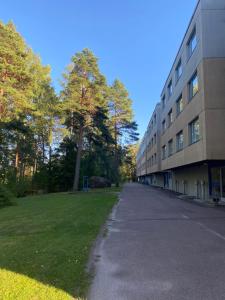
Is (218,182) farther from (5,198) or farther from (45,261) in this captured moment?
(45,261)

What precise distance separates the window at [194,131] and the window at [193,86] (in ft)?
6.69

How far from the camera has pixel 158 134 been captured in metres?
44.7

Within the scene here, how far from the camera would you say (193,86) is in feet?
74.0

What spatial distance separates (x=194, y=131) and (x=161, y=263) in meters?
17.6

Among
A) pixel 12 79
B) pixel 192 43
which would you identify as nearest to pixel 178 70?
pixel 192 43

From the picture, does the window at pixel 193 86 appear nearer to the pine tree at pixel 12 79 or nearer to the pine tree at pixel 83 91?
the pine tree at pixel 83 91

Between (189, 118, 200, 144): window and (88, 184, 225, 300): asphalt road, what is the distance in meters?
11.7

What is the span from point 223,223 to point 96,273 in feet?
22.7

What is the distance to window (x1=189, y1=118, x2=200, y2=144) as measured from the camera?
20.9 metres

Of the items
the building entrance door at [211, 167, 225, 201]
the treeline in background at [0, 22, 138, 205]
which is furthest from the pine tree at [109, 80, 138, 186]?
the building entrance door at [211, 167, 225, 201]

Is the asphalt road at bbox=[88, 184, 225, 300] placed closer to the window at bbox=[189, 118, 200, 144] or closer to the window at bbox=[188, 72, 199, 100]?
the window at bbox=[189, 118, 200, 144]

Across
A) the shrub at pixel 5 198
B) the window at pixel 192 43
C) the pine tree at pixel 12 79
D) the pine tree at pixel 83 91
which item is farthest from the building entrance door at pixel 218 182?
the pine tree at pixel 12 79

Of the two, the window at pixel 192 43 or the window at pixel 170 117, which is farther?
the window at pixel 170 117

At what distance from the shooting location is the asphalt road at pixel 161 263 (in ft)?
14.1
